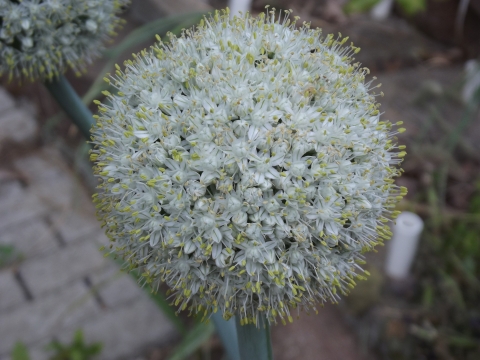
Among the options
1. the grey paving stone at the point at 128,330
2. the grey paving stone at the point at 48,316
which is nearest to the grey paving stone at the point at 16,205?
the grey paving stone at the point at 48,316

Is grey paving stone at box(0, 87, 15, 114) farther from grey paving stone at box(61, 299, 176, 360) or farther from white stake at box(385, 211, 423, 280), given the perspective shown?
white stake at box(385, 211, 423, 280)

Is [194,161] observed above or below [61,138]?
above

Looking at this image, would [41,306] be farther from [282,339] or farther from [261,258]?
[261,258]

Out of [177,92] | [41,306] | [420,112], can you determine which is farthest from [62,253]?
[420,112]

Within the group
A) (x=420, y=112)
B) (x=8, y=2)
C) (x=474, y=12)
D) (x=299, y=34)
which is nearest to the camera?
(x=299, y=34)

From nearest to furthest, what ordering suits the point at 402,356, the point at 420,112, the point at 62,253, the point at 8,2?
the point at 8,2 → the point at 402,356 → the point at 62,253 → the point at 420,112

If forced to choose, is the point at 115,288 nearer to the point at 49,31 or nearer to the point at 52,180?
the point at 52,180

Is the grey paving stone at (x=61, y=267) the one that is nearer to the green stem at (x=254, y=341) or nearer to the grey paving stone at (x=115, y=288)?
the grey paving stone at (x=115, y=288)
